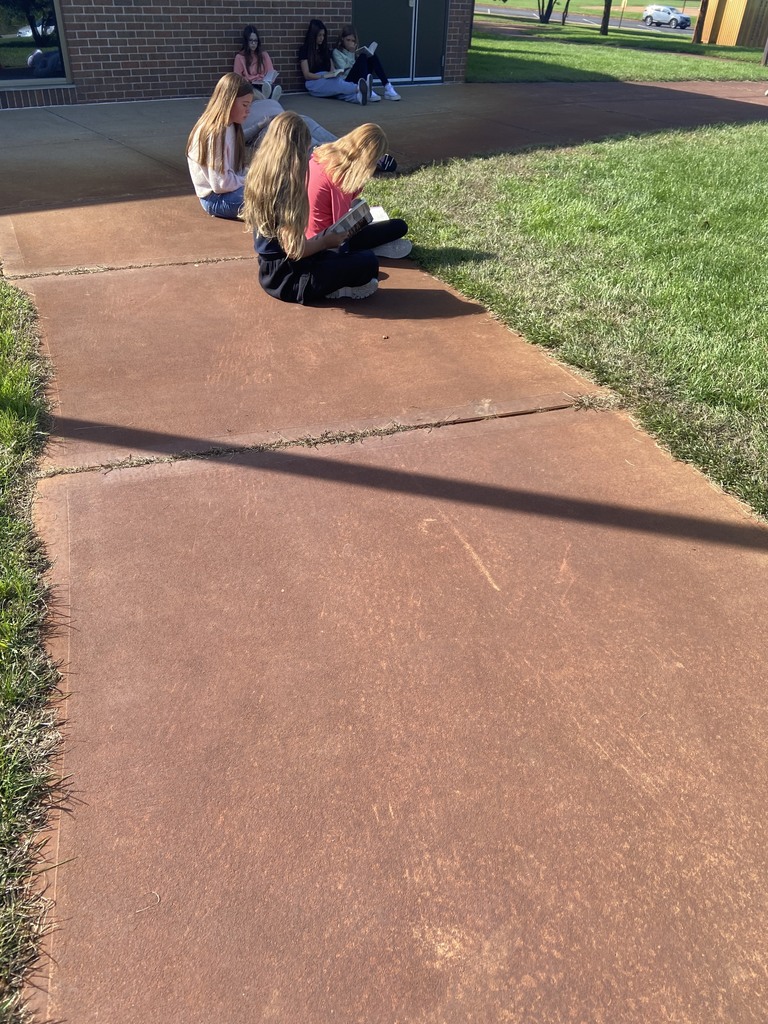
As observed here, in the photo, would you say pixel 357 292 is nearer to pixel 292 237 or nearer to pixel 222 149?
pixel 292 237

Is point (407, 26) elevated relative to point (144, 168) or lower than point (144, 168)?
elevated

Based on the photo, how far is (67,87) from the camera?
11.3 m

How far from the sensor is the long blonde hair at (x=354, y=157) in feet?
16.1

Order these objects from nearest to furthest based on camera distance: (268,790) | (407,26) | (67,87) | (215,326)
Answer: (268,790)
(215,326)
(67,87)
(407,26)

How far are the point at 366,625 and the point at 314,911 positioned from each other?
1001 mm

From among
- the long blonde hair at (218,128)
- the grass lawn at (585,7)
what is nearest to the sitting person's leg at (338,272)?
the long blonde hair at (218,128)

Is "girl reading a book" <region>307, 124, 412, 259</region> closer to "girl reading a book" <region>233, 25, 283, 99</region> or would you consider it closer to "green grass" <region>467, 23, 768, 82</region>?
"girl reading a book" <region>233, 25, 283, 99</region>

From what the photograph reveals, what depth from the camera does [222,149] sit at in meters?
6.40

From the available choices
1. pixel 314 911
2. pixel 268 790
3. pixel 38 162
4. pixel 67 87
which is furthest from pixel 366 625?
pixel 67 87

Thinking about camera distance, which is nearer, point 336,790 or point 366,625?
point 336,790

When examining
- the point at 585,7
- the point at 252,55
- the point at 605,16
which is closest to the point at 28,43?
the point at 252,55

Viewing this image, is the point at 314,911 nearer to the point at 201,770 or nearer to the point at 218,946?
the point at 218,946

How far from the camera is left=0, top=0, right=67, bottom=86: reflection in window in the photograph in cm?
1080

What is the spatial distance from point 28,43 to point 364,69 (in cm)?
475
